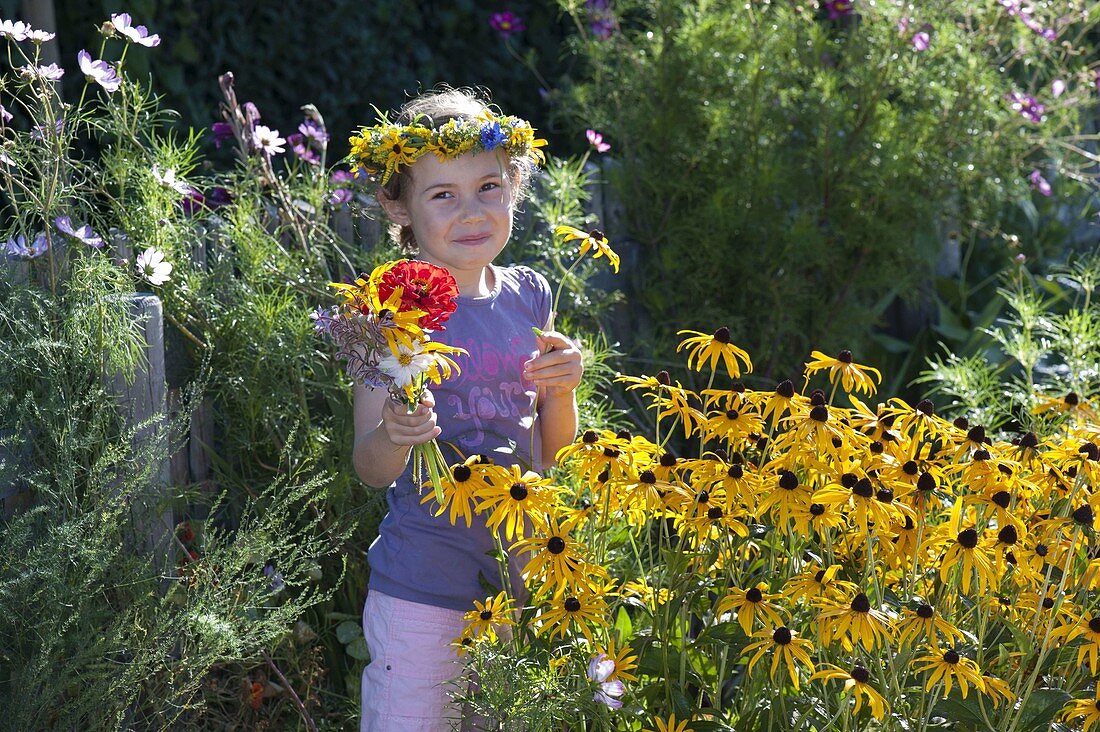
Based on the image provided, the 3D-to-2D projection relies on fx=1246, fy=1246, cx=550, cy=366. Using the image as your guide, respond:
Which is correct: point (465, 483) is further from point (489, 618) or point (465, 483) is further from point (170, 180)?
point (170, 180)

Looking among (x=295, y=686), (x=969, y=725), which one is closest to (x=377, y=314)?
(x=969, y=725)

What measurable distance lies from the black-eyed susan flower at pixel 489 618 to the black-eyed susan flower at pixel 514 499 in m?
0.17

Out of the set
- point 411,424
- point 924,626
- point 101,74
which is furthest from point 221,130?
point 924,626

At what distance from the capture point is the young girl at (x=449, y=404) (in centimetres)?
223

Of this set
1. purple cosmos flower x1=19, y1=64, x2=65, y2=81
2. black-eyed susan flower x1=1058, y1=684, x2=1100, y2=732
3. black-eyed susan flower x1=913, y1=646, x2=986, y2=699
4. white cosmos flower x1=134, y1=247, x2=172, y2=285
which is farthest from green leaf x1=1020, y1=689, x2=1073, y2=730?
purple cosmos flower x1=19, y1=64, x2=65, y2=81

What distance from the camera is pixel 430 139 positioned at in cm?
220

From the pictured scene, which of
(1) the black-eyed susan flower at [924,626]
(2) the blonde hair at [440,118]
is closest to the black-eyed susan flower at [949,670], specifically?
(1) the black-eyed susan flower at [924,626]

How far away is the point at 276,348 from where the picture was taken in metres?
2.81

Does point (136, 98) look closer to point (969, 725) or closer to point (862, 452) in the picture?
point (862, 452)

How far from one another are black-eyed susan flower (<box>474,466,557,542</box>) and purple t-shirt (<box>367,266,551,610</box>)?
317mm

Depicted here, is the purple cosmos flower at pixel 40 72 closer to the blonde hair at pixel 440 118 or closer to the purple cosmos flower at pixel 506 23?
the blonde hair at pixel 440 118

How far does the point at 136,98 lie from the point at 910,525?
1911 mm

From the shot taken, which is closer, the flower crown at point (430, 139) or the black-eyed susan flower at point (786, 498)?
the black-eyed susan flower at point (786, 498)

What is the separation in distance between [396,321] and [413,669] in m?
0.80
